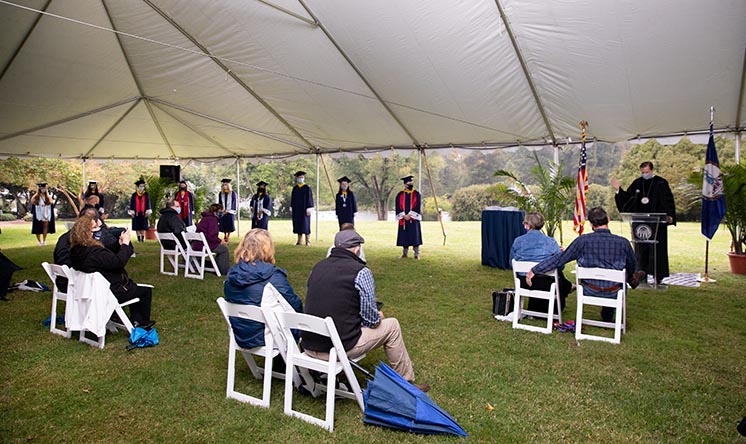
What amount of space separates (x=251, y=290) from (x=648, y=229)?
245 inches

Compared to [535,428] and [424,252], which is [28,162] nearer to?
[424,252]

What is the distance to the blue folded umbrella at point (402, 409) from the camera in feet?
9.39

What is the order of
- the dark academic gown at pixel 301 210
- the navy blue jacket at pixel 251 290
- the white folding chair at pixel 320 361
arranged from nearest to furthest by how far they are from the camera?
the white folding chair at pixel 320 361, the navy blue jacket at pixel 251 290, the dark academic gown at pixel 301 210

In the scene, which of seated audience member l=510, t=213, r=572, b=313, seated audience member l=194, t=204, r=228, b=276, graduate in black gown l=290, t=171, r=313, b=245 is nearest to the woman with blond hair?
seated audience member l=510, t=213, r=572, b=313

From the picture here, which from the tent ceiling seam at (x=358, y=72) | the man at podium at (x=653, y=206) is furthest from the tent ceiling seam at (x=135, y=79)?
the man at podium at (x=653, y=206)

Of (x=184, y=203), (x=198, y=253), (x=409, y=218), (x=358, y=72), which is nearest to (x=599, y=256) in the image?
(x=358, y=72)

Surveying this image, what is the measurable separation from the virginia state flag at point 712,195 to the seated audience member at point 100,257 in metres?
7.38

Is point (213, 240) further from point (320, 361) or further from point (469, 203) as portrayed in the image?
point (469, 203)

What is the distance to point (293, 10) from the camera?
280 inches

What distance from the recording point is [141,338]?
453 centimetres

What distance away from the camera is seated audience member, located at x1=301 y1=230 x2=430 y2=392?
3.08m

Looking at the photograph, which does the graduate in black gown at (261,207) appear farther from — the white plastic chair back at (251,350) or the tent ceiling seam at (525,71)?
the white plastic chair back at (251,350)

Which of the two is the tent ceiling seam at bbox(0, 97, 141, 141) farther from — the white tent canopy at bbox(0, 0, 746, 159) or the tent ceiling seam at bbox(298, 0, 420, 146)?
the tent ceiling seam at bbox(298, 0, 420, 146)

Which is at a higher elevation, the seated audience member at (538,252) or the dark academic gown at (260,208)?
the dark academic gown at (260,208)
